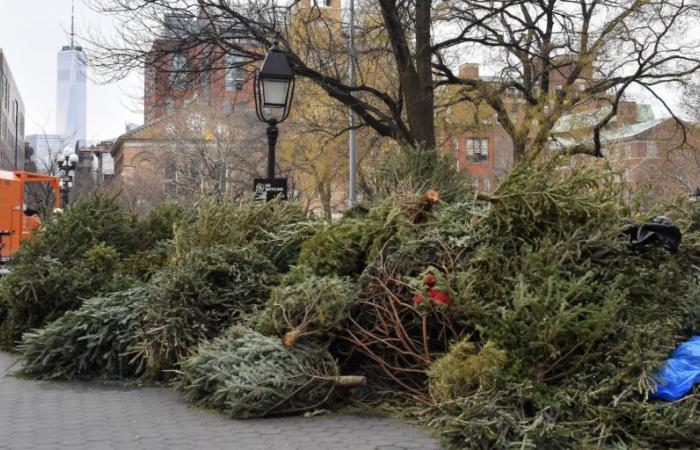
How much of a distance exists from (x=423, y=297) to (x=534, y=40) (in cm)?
1587

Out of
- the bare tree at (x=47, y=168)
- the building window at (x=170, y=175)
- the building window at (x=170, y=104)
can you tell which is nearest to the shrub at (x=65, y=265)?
the building window at (x=170, y=104)

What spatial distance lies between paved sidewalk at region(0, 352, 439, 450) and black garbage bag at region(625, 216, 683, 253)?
271 centimetres

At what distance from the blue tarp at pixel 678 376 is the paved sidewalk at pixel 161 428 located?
5.76ft

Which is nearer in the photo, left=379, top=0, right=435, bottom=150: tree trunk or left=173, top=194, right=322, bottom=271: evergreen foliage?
left=173, top=194, right=322, bottom=271: evergreen foliage

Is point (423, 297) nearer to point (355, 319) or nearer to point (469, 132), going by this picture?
point (355, 319)

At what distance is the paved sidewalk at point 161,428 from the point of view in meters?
5.59

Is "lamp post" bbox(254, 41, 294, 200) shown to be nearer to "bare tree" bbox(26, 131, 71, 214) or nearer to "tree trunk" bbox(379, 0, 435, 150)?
"tree trunk" bbox(379, 0, 435, 150)

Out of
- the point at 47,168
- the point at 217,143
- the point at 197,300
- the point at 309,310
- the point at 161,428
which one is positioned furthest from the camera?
the point at 47,168

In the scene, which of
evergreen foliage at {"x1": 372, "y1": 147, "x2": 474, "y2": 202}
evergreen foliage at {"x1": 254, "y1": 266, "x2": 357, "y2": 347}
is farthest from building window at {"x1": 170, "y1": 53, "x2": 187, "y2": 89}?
evergreen foliage at {"x1": 254, "y1": 266, "x2": 357, "y2": 347}

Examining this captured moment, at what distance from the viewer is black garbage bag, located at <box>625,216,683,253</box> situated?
21.7 ft

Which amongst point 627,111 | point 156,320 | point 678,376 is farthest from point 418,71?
point 678,376

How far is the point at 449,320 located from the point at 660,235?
2083 millimetres

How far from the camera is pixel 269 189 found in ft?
36.4

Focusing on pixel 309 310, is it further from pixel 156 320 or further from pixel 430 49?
pixel 430 49
